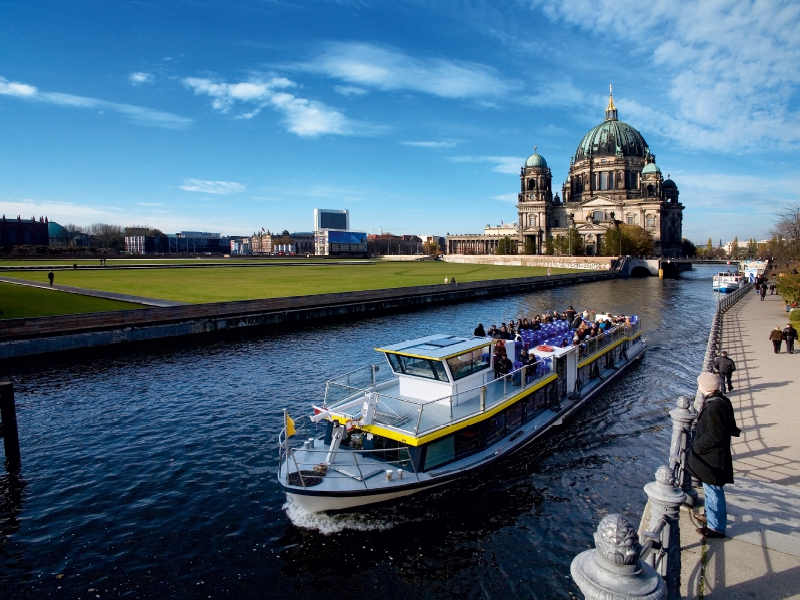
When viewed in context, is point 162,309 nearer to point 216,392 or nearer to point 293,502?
point 216,392

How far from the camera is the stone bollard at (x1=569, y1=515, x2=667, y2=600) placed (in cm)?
534

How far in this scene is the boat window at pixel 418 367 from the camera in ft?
53.8

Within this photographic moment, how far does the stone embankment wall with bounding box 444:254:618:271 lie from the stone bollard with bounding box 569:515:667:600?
447 feet

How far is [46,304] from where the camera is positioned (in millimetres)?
41438

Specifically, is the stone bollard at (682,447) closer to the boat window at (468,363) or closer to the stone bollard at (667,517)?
the stone bollard at (667,517)

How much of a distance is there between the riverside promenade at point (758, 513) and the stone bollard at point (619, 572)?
11.6 ft

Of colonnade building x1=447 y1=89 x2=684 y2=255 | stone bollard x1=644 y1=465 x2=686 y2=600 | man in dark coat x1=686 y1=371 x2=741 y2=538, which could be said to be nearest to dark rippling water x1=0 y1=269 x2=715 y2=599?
man in dark coat x1=686 y1=371 x2=741 y2=538

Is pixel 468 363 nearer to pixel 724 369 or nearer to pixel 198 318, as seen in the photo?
pixel 724 369

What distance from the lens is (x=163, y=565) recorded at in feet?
40.7

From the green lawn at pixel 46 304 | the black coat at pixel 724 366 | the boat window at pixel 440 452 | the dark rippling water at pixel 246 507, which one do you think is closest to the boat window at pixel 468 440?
the boat window at pixel 440 452

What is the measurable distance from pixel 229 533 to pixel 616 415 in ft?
54.2

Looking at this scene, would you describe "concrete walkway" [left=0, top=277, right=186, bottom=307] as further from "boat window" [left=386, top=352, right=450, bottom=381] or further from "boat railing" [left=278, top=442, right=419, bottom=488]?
"boat railing" [left=278, top=442, right=419, bottom=488]

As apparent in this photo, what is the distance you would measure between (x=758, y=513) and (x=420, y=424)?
801cm

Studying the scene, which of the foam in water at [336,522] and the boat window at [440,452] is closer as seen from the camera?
the foam in water at [336,522]
